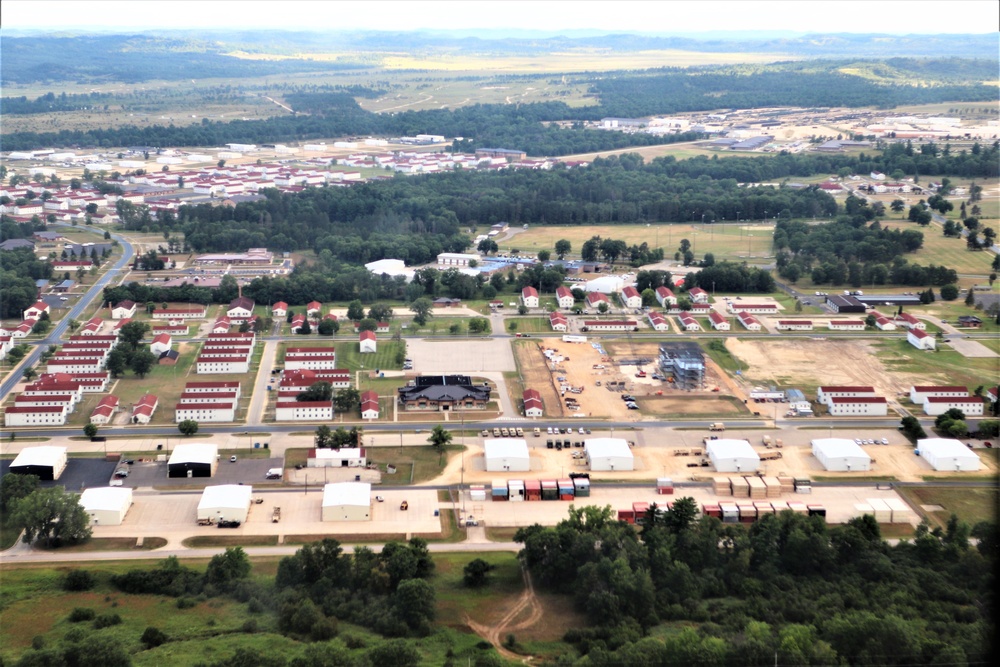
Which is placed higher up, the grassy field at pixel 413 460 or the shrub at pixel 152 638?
the shrub at pixel 152 638

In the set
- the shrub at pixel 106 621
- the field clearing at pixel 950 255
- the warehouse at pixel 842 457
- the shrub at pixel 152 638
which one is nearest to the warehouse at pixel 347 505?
the shrub at pixel 106 621

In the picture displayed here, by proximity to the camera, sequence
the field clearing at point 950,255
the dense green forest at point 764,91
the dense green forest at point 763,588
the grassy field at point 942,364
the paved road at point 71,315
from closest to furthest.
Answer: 1. the dense green forest at point 763,588
2. the paved road at point 71,315
3. the grassy field at point 942,364
4. the field clearing at point 950,255
5. the dense green forest at point 764,91

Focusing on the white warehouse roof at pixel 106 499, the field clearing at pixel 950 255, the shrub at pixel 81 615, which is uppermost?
the shrub at pixel 81 615

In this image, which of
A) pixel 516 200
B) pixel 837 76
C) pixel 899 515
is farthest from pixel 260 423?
pixel 837 76

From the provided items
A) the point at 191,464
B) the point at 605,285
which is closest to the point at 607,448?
the point at 191,464

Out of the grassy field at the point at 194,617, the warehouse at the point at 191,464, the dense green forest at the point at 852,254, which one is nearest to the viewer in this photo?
the grassy field at the point at 194,617

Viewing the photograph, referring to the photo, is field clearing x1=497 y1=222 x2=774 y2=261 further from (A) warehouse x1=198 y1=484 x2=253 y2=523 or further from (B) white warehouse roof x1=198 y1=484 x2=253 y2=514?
(A) warehouse x1=198 y1=484 x2=253 y2=523

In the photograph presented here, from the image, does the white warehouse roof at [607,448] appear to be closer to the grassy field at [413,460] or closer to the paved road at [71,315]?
the grassy field at [413,460]
